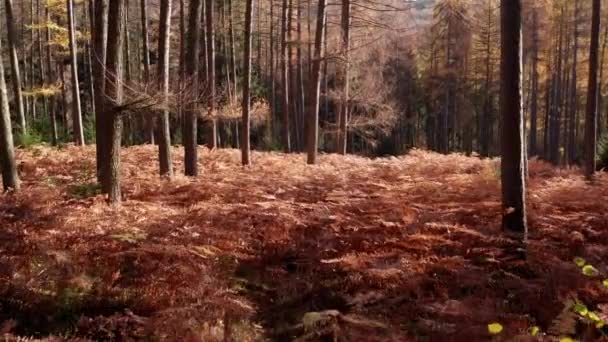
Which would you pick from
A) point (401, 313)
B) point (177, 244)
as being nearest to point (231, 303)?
point (177, 244)

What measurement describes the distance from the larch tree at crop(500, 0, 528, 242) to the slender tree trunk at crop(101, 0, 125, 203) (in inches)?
247

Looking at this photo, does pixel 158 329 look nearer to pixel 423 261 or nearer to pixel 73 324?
pixel 73 324

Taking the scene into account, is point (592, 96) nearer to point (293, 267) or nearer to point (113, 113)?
point (293, 267)

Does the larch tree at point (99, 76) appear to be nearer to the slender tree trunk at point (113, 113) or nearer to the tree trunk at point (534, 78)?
the slender tree trunk at point (113, 113)

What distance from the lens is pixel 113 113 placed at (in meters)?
9.35

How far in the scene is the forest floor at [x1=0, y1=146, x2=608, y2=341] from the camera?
5.53 metres

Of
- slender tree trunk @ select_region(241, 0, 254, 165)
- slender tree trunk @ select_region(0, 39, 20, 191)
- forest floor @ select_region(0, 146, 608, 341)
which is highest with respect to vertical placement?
slender tree trunk @ select_region(241, 0, 254, 165)

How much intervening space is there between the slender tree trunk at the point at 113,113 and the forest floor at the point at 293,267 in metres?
0.72

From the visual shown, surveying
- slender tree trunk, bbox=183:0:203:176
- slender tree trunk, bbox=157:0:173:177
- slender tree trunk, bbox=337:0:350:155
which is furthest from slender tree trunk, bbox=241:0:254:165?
slender tree trunk, bbox=157:0:173:177

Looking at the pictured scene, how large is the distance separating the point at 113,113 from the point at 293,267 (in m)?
4.40

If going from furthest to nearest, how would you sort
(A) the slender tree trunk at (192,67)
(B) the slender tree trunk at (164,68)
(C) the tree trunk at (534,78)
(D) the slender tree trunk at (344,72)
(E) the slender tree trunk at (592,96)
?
(C) the tree trunk at (534,78)
(D) the slender tree trunk at (344,72)
(E) the slender tree trunk at (592,96)
(A) the slender tree trunk at (192,67)
(B) the slender tree trunk at (164,68)

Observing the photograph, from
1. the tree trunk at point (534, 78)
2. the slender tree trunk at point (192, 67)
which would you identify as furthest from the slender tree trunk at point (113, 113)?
the tree trunk at point (534, 78)

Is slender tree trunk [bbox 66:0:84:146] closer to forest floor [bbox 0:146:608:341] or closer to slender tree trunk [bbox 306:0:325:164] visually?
slender tree trunk [bbox 306:0:325:164]

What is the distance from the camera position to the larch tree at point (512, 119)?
7.09m
